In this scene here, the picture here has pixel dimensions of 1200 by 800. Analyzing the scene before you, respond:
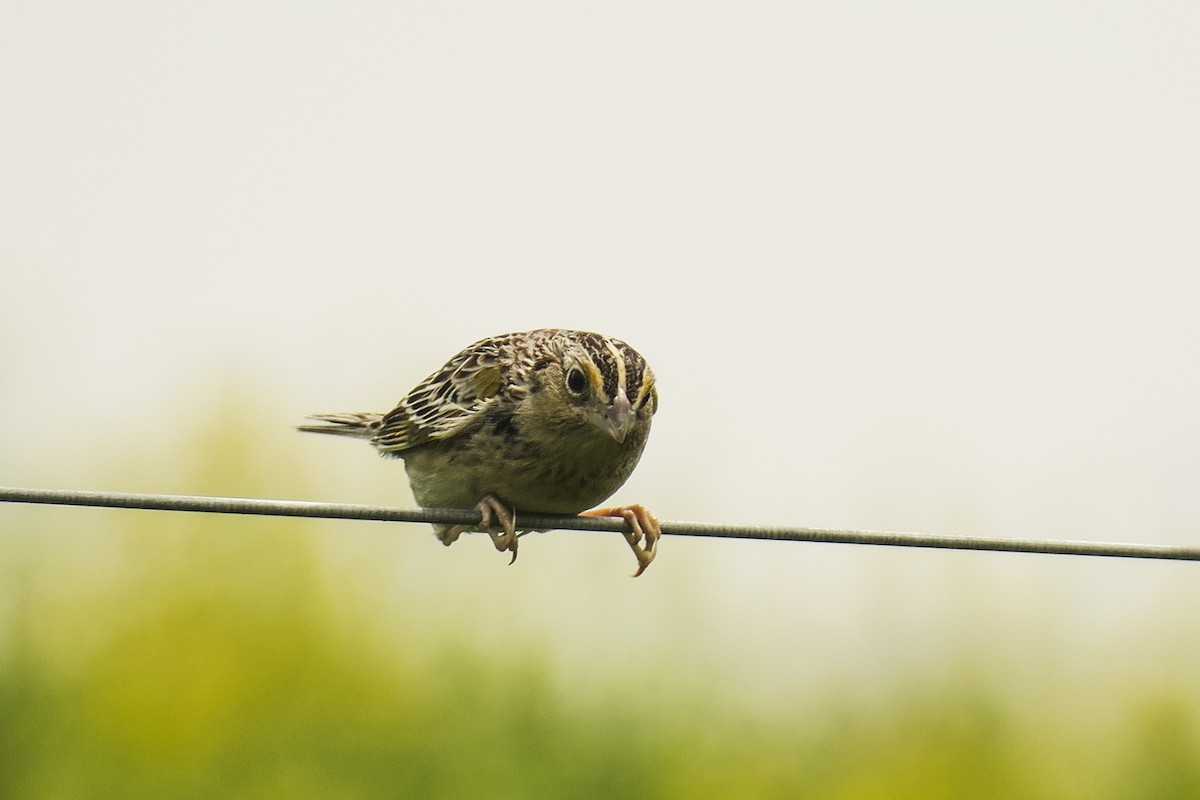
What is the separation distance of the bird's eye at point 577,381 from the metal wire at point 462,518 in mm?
1260

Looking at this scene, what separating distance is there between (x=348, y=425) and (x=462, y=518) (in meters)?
3.12

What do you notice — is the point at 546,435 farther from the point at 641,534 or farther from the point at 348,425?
the point at 348,425

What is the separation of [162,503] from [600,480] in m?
2.23

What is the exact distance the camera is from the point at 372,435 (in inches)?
271

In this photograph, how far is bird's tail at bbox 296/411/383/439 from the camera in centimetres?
696

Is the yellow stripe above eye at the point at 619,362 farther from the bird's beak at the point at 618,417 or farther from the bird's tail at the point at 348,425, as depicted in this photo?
the bird's tail at the point at 348,425

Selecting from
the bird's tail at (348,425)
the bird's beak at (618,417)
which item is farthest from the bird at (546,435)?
the bird's tail at (348,425)

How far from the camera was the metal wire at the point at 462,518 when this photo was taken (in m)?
3.53

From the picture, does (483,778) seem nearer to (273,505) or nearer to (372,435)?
(372,435)

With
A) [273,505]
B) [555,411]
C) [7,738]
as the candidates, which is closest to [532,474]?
[555,411]

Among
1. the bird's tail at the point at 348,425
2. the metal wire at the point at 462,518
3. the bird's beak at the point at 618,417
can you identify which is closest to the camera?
the metal wire at the point at 462,518

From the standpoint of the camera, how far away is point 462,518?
13.6ft

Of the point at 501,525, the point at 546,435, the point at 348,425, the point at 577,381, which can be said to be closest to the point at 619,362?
the point at 577,381

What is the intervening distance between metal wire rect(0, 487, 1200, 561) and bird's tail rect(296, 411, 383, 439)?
296cm
